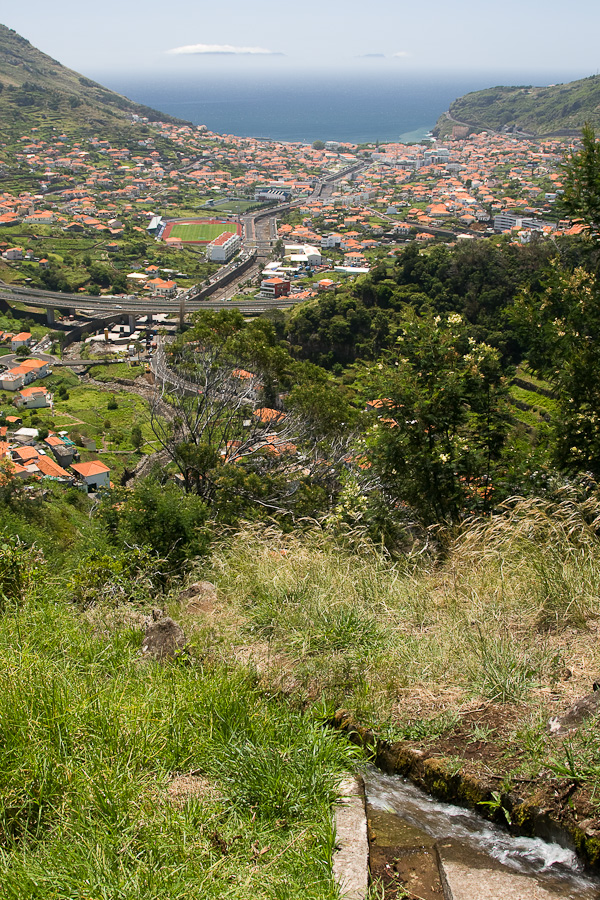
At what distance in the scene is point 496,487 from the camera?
13.2ft

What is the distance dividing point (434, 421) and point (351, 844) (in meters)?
2.66

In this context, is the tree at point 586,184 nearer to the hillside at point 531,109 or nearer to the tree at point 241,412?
the tree at point 241,412

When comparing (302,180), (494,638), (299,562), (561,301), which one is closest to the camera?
(494,638)

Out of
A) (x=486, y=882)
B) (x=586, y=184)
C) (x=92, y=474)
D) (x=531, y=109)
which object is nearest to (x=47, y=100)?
(x=531, y=109)

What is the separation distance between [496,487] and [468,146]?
293 feet

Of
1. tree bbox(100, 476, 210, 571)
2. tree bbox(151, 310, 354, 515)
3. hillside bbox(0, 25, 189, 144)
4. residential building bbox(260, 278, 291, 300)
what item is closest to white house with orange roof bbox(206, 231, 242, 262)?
residential building bbox(260, 278, 291, 300)

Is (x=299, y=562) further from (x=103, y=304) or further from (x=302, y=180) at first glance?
(x=302, y=180)

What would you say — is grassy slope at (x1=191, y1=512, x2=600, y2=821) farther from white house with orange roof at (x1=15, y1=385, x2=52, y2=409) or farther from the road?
the road

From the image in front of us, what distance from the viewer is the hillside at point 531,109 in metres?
74.8

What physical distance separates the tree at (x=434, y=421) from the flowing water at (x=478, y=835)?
2177 mm

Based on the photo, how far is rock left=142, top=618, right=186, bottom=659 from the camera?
2.23m

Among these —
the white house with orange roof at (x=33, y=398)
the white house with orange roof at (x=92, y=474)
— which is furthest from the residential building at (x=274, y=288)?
the white house with orange roof at (x=92, y=474)

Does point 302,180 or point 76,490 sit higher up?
point 302,180

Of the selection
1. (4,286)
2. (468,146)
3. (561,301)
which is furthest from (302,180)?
(561,301)
